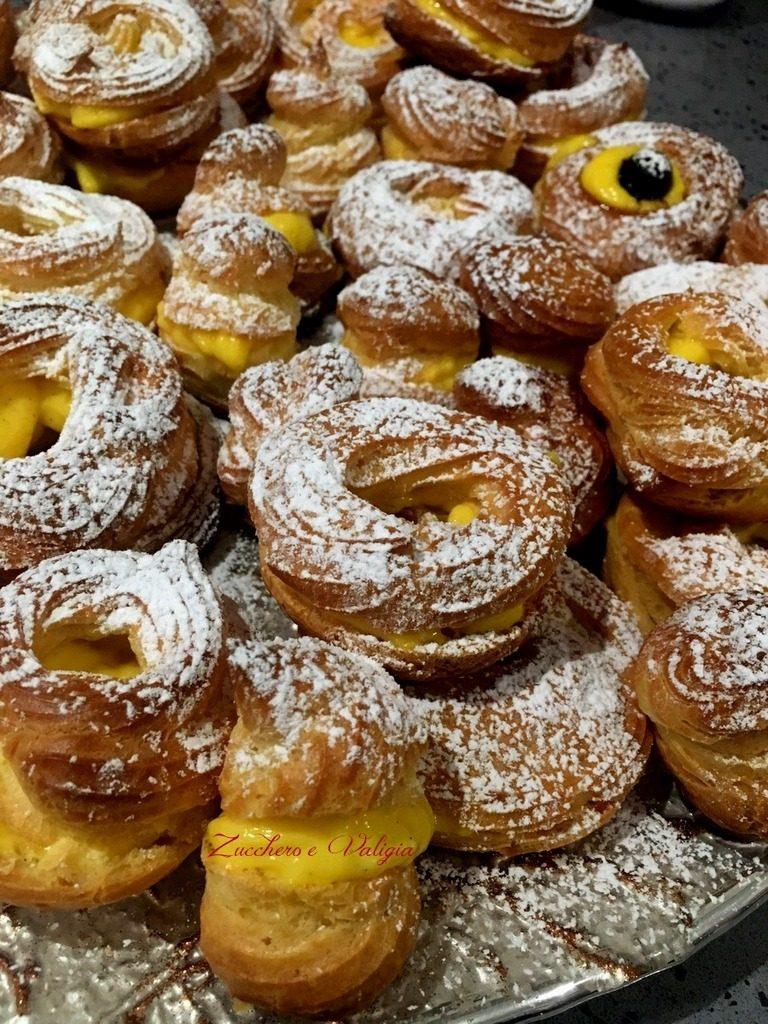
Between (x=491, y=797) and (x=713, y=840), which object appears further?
(x=713, y=840)

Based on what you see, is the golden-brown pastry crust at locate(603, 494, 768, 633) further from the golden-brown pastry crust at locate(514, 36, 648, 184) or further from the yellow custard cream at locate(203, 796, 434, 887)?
the golden-brown pastry crust at locate(514, 36, 648, 184)

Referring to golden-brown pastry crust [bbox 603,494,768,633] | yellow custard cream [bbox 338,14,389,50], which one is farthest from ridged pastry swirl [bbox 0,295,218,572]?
yellow custard cream [bbox 338,14,389,50]

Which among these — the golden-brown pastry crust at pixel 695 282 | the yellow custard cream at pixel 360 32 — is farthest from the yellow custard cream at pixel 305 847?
the yellow custard cream at pixel 360 32

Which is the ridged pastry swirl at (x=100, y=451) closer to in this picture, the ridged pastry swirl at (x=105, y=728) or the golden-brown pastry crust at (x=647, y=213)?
the ridged pastry swirl at (x=105, y=728)

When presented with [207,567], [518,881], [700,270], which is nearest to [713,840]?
[518,881]

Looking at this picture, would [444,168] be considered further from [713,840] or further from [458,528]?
[713,840]
